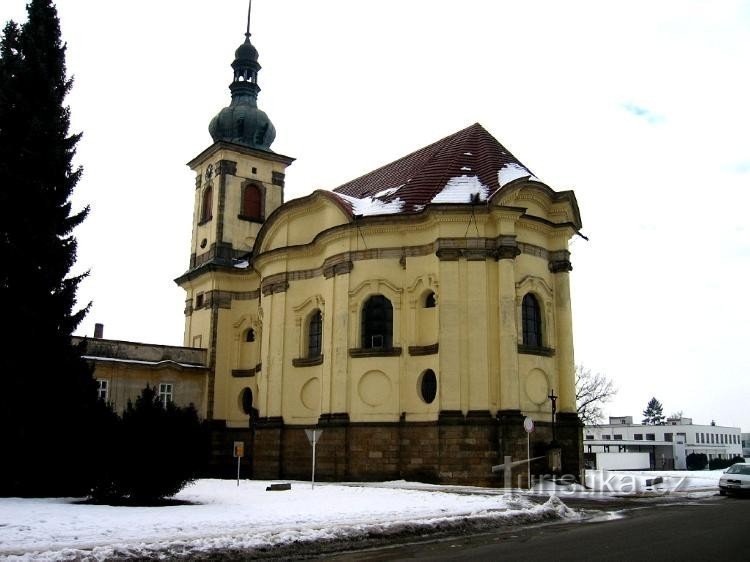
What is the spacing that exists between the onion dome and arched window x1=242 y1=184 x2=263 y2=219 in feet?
7.94

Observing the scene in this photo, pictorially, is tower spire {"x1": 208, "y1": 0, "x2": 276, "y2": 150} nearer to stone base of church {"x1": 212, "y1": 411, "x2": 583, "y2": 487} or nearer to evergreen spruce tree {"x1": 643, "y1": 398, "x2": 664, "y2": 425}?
stone base of church {"x1": 212, "y1": 411, "x2": 583, "y2": 487}

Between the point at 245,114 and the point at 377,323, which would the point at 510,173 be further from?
the point at 245,114

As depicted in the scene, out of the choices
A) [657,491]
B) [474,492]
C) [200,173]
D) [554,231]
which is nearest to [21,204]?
[474,492]

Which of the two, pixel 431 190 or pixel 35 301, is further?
pixel 431 190

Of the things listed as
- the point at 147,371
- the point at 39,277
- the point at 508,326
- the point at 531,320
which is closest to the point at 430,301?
the point at 508,326

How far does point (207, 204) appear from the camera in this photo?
147 feet

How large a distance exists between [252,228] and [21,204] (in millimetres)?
23278

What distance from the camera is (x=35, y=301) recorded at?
1988cm

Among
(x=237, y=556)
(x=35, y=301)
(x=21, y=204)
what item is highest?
(x=21, y=204)

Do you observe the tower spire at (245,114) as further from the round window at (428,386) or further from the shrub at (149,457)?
the shrub at (149,457)

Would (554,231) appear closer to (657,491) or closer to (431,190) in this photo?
(431,190)

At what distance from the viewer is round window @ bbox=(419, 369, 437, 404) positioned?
28.9 m

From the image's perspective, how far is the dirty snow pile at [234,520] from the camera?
1148 cm

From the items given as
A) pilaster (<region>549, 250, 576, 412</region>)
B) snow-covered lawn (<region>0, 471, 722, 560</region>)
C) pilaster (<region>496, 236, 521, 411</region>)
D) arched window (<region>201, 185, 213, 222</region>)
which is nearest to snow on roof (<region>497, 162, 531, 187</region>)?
pilaster (<region>496, 236, 521, 411</region>)
